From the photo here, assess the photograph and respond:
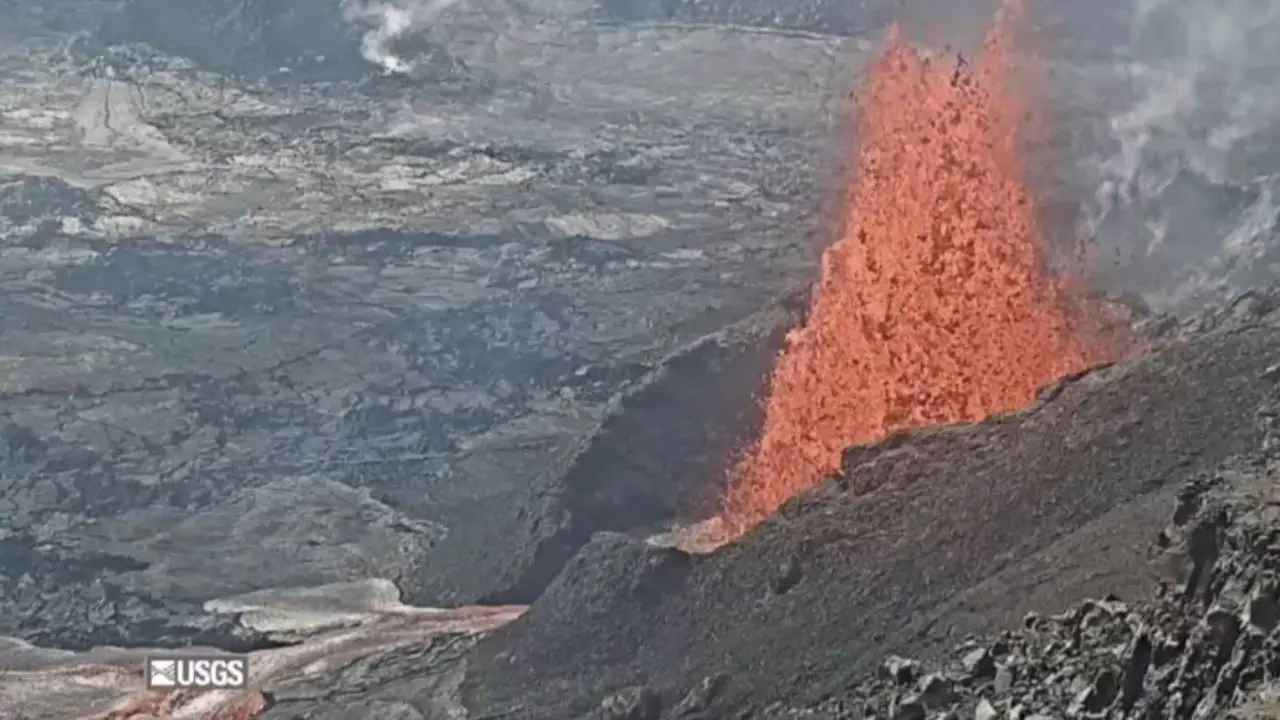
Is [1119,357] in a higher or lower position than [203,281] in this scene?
higher

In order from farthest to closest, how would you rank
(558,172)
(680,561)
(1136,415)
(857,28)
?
(857,28), (558,172), (680,561), (1136,415)

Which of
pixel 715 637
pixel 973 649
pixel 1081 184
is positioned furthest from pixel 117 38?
pixel 973 649

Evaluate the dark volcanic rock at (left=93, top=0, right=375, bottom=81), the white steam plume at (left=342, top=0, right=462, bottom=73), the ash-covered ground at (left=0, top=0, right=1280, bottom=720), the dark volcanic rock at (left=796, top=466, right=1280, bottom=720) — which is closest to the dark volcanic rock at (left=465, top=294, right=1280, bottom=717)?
the ash-covered ground at (left=0, top=0, right=1280, bottom=720)

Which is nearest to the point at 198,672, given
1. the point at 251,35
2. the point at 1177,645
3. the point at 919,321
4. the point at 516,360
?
the point at 919,321

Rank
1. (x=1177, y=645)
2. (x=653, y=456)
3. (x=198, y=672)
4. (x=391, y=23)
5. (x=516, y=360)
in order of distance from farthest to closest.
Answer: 1. (x=391, y=23)
2. (x=516, y=360)
3. (x=653, y=456)
4. (x=198, y=672)
5. (x=1177, y=645)

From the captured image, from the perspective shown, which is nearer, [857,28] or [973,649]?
[973,649]

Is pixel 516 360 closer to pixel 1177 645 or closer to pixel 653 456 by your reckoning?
pixel 653 456

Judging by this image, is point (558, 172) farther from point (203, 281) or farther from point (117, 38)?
point (117, 38)
